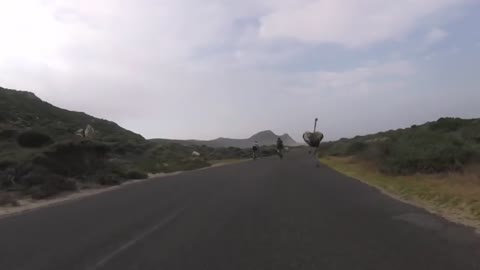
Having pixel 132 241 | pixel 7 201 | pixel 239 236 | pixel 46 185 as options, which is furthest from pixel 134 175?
pixel 239 236

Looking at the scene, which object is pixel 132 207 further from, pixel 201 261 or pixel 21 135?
pixel 21 135

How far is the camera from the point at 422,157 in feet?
74.7

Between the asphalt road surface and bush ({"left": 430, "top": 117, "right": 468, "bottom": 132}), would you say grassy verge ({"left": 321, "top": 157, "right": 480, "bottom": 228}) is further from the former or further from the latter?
bush ({"left": 430, "top": 117, "right": 468, "bottom": 132})

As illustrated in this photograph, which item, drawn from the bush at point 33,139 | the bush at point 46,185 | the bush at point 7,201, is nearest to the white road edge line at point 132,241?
the bush at point 7,201

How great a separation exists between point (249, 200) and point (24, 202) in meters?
7.98

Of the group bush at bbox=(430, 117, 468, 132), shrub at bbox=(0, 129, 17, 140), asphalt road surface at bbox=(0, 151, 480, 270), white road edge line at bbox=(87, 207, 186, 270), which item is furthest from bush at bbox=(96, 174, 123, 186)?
bush at bbox=(430, 117, 468, 132)

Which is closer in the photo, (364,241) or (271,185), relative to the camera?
(364,241)

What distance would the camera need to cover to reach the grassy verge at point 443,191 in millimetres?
12461

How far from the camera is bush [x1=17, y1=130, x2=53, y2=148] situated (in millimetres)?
38250

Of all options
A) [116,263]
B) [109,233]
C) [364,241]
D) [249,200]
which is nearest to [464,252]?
[364,241]

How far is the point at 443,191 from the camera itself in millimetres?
15953

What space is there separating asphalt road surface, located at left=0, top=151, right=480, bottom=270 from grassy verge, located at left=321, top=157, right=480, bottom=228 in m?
0.70

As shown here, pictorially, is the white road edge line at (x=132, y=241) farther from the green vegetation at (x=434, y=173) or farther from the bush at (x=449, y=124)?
the bush at (x=449, y=124)

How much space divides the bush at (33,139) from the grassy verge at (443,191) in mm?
24852
